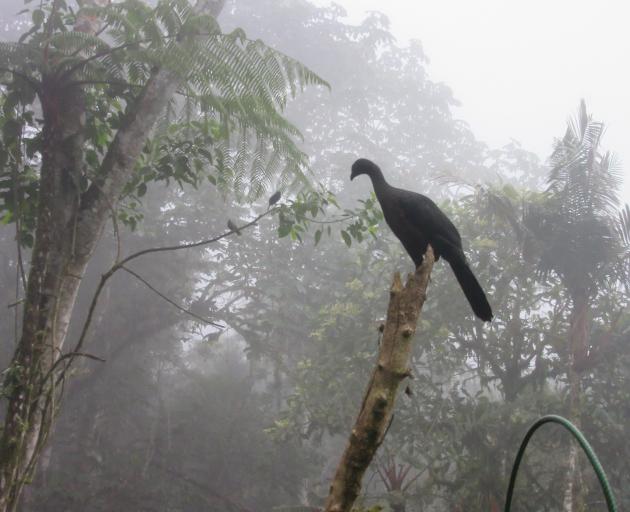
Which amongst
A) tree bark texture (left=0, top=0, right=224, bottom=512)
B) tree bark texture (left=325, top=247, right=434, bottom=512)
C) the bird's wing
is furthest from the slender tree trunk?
tree bark texture (left=0, top=0, right=224, bottom=512)

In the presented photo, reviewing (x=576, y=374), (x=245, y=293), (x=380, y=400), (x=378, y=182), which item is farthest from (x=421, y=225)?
(x=245, y=293)

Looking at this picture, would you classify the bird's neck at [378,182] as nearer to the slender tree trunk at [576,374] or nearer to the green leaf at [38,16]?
the green leaf at [38,16]

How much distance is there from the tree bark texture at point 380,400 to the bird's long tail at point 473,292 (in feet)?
3.23

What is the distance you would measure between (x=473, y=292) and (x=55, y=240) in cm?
262

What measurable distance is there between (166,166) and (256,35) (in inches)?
712

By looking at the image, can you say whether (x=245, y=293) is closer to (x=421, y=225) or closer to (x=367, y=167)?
(x=367, y=167)

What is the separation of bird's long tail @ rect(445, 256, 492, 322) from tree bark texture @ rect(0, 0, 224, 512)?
2.18m

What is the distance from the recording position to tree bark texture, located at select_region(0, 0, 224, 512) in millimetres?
2637

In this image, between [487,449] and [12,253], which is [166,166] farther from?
[12,253]

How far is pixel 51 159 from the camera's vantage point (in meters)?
3.30

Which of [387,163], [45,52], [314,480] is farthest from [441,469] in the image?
[387,163]

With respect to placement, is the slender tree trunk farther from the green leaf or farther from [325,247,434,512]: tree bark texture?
the green leaf

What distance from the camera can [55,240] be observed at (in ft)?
10.4

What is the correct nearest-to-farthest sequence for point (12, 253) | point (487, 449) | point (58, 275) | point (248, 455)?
point (58, 275) < point (487, 449) < point (248, 455) < point (12, 253)
